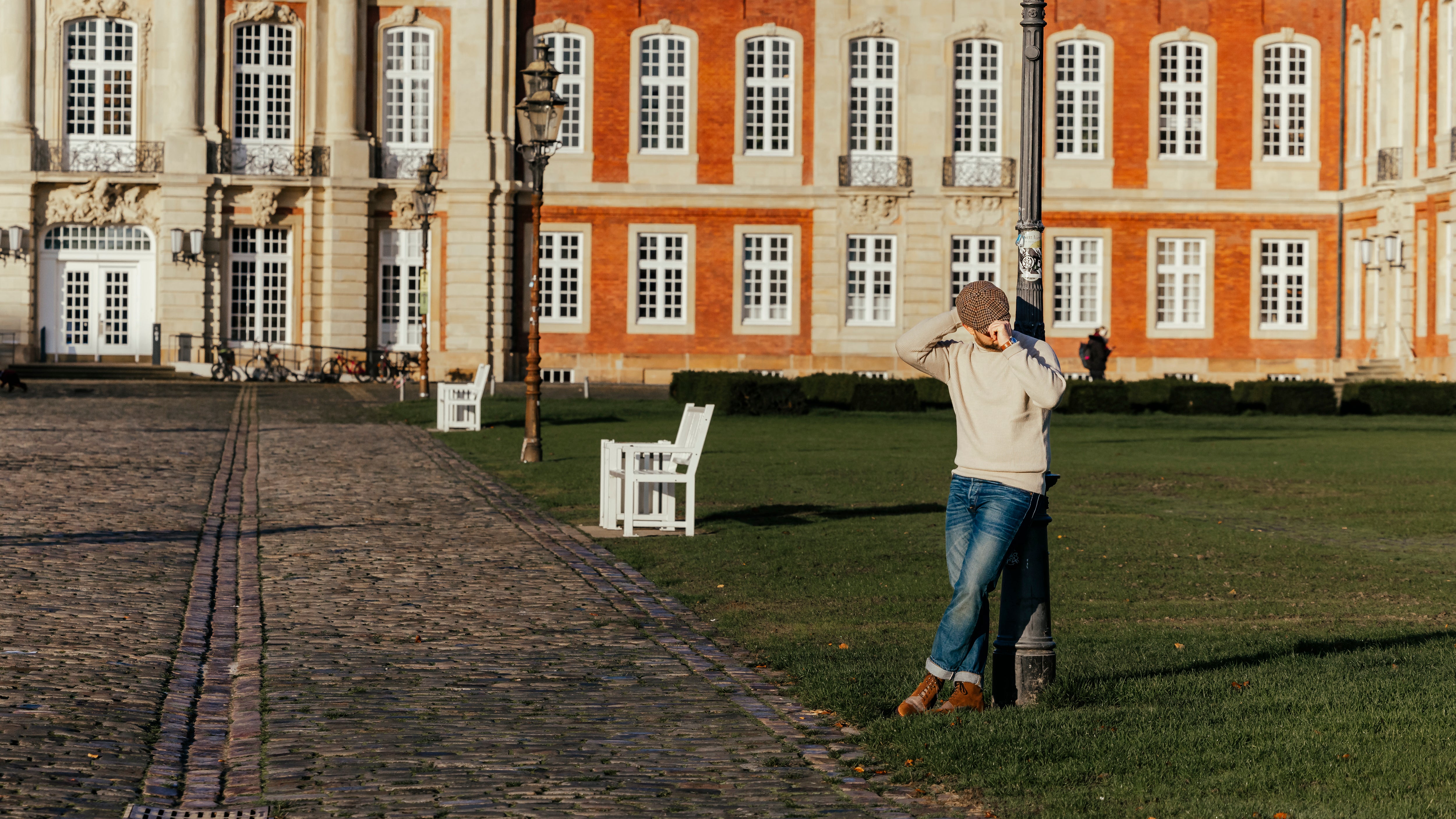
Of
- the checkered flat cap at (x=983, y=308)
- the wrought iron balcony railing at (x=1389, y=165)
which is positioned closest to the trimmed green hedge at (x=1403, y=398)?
the wrought iron balcony railing at (x=1389, y=165)

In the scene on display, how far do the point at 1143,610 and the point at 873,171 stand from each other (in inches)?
1415

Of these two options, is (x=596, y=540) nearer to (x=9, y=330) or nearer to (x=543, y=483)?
(x=543, y=483)

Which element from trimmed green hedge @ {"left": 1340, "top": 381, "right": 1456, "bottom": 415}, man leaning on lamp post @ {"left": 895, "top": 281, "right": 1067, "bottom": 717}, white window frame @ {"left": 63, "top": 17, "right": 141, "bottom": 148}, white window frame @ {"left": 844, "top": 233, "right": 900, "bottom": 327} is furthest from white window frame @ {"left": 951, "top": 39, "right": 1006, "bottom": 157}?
man leaning on lamp post @ {"left": 895, "top": 281, "right": 1067, "bottom": 717}

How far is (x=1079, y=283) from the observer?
46594 millimetres

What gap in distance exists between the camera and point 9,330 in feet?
144

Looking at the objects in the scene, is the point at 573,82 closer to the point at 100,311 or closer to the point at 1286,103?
the point at 100,311

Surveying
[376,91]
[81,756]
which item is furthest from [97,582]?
[376,91]

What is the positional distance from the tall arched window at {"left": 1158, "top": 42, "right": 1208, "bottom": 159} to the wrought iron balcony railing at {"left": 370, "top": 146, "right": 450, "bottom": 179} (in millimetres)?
18182

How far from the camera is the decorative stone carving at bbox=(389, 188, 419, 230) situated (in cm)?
4422

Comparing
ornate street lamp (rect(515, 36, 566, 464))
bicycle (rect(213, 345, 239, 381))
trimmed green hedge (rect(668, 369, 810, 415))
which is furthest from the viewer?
bicycle (rect(213, 345, 239, 381))

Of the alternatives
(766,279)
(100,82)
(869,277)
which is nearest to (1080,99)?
(869,277)

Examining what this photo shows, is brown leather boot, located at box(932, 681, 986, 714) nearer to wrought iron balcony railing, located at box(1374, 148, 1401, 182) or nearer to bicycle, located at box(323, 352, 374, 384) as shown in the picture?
bicycle, located at box(323, 352, 374, 384)

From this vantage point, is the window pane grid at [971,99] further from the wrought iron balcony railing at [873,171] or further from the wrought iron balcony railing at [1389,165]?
the wrought iron balcony railing at [1389,165]

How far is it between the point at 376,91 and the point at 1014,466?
39.5 meters
